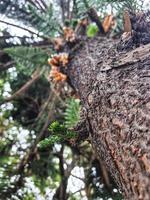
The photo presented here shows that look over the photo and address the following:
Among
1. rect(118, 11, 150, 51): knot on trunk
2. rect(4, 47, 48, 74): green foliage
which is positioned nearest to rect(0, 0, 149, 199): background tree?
rect(4, 47, 48, 74): green foliage

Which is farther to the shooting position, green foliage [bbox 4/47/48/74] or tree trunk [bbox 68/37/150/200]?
green foliage [bbox 4/47/48/74]

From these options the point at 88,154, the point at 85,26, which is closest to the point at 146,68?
the point at 85,26

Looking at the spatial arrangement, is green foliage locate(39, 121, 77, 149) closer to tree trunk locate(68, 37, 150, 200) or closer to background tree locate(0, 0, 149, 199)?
tree trunk locate(68, 37, 150, 200)

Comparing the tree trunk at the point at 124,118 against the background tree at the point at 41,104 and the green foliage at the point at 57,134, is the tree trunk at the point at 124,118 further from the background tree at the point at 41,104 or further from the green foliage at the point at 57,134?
the background tree at the point at 41,104

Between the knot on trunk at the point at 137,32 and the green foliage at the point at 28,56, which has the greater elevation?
the knot on trunk at the point at 137,32

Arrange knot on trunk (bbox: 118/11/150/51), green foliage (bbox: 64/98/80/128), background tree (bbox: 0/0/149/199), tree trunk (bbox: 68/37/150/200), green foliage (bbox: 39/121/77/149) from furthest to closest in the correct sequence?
background tree (bbox: 0/0/149/199) → green foliage (bbox: 64/98/80/128) → knot on trunk (bbox: 118/11/150/51) → green foliage (bbox: 39/121/77/149) → tree trunk (bbox: 68/37/150/200)

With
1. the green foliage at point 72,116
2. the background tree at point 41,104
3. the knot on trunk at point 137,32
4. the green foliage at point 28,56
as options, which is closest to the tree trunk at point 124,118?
the knot on trunk at point 137,32
